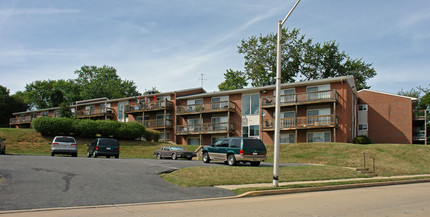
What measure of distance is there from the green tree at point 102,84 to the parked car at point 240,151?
202 ft

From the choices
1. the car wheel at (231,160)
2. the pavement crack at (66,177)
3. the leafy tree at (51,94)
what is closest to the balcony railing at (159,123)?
the car wheel at (231,160)

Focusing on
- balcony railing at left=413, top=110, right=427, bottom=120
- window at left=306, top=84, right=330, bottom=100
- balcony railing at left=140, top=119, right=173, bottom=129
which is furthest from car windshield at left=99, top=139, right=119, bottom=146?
balcony railing at left=413, top=110, right=427, bottom=120

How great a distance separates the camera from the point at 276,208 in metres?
9.91

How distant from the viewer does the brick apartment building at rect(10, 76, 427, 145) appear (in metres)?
36.8

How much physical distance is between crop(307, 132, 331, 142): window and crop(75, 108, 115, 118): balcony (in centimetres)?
3151

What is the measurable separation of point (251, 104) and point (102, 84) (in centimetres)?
5084

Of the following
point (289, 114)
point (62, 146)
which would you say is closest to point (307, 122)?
point (289, 114)

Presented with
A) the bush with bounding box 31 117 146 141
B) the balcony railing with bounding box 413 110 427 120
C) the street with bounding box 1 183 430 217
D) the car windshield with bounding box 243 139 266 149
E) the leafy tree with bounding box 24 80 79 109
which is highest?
the leafy tree with bounding box 24 80 79 109

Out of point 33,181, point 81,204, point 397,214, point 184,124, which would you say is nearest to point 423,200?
point 397,214

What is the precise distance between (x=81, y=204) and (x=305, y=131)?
3094cm

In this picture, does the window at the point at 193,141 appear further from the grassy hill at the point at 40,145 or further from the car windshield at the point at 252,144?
the car windshield at the point at 252,144

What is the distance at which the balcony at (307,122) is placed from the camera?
3572cm

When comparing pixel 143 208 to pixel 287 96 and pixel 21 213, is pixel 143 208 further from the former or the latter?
pixel 287 96

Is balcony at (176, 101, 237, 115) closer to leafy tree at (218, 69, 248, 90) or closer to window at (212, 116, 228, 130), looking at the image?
window at (212, 116, 228, 130)
